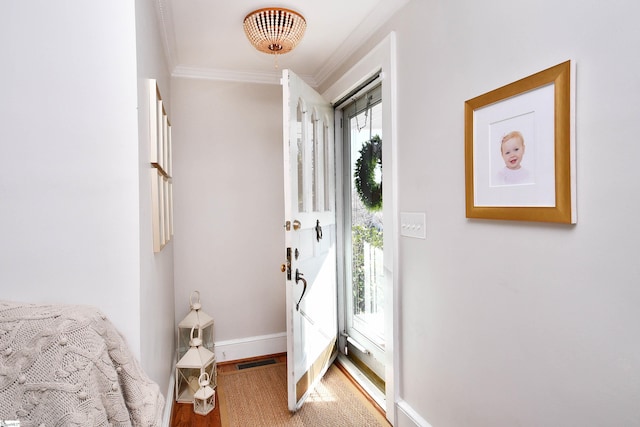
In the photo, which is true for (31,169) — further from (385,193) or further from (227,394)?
(227,394)

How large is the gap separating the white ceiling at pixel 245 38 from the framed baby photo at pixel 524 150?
0.91 metres

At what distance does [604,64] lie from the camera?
0.99 meters

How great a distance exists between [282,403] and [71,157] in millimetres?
1842

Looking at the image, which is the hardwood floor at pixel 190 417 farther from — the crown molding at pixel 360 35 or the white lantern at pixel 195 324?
the crown molding at pixel 360 35

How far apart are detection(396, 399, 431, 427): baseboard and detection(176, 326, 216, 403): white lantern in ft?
3.81

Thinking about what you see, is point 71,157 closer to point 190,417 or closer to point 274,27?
point 274,27

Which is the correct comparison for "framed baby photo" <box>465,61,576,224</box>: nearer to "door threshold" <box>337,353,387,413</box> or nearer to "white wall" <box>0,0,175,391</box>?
"white wall" <box>0,0,175,391</box>

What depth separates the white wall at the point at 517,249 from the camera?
0.96m

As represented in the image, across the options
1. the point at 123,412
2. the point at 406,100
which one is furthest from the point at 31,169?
the point at 406,100

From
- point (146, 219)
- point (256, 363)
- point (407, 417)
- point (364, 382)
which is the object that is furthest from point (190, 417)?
point (146, 219)

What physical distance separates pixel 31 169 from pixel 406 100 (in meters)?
1.57

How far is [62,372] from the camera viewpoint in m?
0.87

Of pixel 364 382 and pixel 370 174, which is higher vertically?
pixel 370 174

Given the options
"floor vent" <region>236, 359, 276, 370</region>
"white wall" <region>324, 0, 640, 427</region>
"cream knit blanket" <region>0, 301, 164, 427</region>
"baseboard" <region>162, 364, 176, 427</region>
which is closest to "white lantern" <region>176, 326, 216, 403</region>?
"baseboard" <region>162, 364, 176, 427</region>
